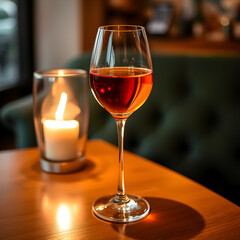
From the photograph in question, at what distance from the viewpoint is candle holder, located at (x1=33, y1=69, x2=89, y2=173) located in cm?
77

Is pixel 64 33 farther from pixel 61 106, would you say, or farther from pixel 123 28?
pixel 123 28

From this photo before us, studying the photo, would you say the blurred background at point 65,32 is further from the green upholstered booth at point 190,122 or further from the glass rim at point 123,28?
the glass rim at point 123,28

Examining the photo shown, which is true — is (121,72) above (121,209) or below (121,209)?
above

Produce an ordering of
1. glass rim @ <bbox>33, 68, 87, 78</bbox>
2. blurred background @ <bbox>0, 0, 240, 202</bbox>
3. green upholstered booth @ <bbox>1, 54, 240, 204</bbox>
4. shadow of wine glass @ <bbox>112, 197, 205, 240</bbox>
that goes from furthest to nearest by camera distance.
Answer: blurred background @ <bbox>0, 0, 240, 202</bbox> → green upholstered booth @ <bbox>1, 54, 240, 204</bbox> → glass rim @ <bbox>33, 68, 87, 78</bbox> → shadow of wine glass @ <bbox>112, 197, 205, 240</bbox>

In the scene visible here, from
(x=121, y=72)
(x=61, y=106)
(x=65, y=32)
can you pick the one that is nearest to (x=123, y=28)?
(x=121, y=72)

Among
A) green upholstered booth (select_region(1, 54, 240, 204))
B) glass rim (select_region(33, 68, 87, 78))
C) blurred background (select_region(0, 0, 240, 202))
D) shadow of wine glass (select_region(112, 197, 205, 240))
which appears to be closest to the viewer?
shadow of wine glass (select_region(112, 197, 205, 240))

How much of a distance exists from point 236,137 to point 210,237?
0.82 metres

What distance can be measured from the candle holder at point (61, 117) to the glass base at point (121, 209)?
0.61 ft

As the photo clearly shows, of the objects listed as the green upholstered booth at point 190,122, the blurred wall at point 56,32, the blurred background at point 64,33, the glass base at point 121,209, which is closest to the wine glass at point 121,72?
the glass base at point 121,209

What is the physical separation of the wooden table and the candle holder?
0.03 m

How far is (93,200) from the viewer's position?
2.13 feet

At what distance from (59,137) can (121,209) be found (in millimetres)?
266

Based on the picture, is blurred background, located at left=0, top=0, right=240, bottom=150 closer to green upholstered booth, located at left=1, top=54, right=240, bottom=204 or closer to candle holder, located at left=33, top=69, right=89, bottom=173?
green upholstered booth, located at left=1, top=54, right=240, bottom=204

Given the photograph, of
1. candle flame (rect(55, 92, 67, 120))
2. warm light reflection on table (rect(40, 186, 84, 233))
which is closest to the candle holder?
candle flame (rect(55, 92, 67, 120))
